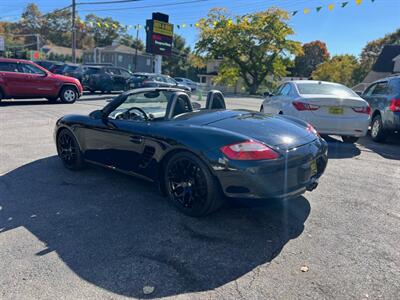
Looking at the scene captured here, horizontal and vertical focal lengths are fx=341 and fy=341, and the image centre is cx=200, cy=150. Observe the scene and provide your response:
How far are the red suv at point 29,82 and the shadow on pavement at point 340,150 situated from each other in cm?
1029

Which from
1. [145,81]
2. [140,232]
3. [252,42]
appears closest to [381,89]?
[140,232]

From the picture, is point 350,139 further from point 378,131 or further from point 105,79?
point 105,79

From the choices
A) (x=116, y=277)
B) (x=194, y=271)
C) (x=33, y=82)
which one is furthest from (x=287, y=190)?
(x=33, y=82)

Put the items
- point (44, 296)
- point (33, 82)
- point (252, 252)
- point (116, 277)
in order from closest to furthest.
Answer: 1. point (44, 296)
2. point (116, 277)
3. point (252, 252)
4. point (33, 82)

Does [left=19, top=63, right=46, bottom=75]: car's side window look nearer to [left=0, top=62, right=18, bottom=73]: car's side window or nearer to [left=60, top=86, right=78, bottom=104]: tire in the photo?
[left=0, top=62, right=18, bottom=73]: car's side window

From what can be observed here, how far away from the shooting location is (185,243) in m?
3.05

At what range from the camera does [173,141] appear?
3527 mm

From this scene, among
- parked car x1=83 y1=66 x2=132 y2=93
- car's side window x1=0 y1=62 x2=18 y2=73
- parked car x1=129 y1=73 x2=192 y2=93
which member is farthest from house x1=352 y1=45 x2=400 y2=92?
car's side window x1=0 y1=62 x2=18 y2=73

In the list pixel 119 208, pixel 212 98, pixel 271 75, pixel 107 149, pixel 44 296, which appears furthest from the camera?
pixel 271 75

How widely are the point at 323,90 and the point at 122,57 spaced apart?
58196 millimetres

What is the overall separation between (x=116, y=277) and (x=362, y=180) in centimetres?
389

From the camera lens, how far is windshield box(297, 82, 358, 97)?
7074 millimetres

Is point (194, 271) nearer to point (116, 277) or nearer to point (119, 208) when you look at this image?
point (116, 277)

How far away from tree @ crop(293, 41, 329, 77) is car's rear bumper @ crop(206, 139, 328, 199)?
2676 inches
